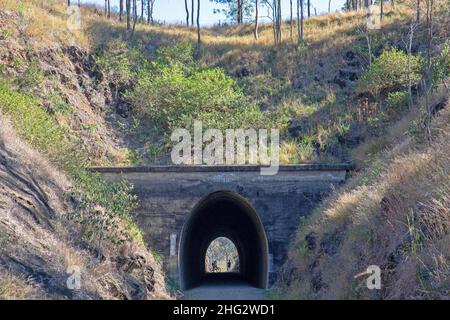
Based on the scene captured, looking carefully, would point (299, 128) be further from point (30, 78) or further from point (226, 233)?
point (30, 78)

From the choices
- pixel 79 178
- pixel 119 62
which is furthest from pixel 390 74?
pixel 79 178

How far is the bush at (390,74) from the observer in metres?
24.0

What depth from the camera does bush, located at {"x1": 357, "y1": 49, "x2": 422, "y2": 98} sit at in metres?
24.0

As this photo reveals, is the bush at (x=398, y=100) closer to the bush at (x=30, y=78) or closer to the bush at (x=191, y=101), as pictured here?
the bush at (x=191, y=101)

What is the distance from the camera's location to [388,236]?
10656 mm

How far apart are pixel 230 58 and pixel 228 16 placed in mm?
23087

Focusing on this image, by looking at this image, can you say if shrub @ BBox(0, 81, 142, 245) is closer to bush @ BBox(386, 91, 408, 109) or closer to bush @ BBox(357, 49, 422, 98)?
bush @ BBox(386, 91, 408, 109)

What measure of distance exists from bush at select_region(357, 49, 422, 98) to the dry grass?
763 cm

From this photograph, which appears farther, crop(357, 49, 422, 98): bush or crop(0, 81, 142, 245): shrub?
crop(357, 49, 422, 98): bush

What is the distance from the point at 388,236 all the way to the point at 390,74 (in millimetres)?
14845

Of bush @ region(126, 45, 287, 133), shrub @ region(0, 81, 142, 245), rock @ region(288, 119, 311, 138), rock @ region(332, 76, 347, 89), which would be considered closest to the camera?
shrub @ region(0, 81, 142, 245)

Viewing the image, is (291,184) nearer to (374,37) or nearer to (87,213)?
(87,213)

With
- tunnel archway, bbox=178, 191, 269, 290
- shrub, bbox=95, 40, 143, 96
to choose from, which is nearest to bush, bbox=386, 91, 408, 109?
tunnel archway, bbox=178, 191, 269, 290

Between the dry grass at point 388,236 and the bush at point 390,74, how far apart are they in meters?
7.63
